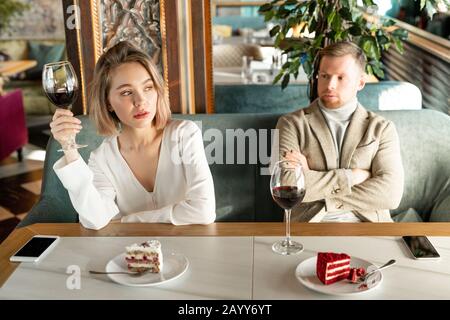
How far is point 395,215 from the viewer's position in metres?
2.53

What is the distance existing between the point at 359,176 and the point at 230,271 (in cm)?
99

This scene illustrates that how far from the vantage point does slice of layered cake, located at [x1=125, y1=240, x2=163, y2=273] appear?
1375 mm

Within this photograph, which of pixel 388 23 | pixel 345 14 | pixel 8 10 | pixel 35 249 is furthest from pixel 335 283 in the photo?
pixel 8 10

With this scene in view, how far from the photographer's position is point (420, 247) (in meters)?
1.49

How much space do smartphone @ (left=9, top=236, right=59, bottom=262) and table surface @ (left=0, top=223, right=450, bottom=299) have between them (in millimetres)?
17

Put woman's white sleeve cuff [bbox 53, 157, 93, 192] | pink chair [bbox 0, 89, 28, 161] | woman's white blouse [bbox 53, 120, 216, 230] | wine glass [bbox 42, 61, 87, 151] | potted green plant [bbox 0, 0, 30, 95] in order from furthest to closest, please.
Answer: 1. potted green plant [bbox 0, 0, 30, 95]
2. pink chair [bbox 0, 89, 28, 161]
3. woman's white blouse [bbox 53, 120, 216, 230]
4. woman's white sleeve cuff [bbox 53, 157, 93, 192]
5. wine glass [bbox 42, 61, 87, 151]

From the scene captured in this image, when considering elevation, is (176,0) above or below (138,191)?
above

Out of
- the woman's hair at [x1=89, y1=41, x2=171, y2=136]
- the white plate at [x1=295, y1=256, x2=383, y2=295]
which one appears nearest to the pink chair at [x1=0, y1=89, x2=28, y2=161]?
the woman's hair at [x1=89, y1=41, x2=171, y2=136]

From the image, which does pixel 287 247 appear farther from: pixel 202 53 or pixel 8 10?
pixel 8 10

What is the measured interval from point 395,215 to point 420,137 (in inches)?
14.0

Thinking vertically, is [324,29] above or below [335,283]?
above

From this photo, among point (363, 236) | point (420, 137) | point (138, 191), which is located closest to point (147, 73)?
point (138, 191)

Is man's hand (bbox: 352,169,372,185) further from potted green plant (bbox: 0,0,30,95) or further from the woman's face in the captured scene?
potted green plant (bbox: 0,0,30,95)

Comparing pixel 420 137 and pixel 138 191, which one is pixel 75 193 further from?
pixel 420 137
